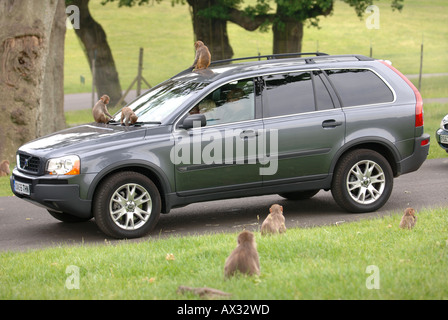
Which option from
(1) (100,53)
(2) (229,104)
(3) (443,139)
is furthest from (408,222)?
(1) (100,53)

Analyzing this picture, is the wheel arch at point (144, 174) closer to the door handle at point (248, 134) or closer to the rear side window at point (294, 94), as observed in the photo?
the door handle at point (248, 134)

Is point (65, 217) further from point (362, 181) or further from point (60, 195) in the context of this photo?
point (362, 181)

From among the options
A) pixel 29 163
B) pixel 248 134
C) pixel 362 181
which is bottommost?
pixel 362 181

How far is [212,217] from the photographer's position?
31.4ft

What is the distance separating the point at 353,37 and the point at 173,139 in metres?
55.6

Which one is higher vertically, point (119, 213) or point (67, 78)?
point (119, 213)

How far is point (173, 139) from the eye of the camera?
841cm

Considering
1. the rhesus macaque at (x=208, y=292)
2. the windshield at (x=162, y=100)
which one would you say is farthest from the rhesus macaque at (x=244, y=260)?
the windshield at (x=162, y=100)

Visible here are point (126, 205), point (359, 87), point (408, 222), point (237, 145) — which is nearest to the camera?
point (408, 222)

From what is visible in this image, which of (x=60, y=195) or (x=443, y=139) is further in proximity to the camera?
(x=443, y=139)

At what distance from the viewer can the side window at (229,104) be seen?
869 cm

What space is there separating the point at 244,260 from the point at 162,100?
3849 millimetres
